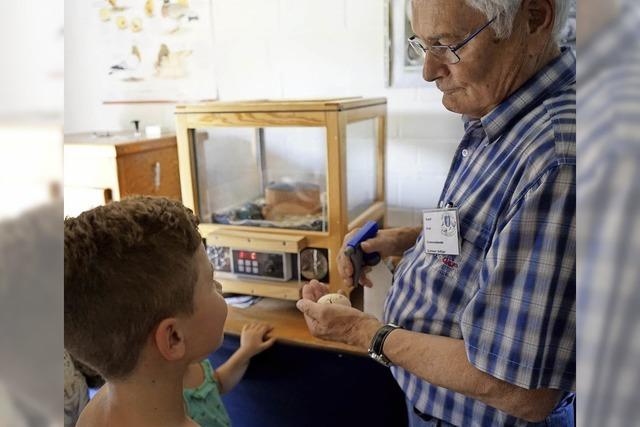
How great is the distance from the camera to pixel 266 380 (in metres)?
1.32

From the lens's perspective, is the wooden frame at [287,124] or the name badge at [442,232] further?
the wooden frame at [287,124]

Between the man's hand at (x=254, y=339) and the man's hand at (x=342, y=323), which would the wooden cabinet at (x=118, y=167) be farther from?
the man's hand at (x=342, y=323)

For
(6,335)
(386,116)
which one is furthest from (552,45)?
(386,116)

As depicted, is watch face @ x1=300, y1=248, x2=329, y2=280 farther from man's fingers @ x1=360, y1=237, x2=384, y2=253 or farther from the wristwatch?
the wristwatch

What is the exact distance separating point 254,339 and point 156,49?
3.35 feet

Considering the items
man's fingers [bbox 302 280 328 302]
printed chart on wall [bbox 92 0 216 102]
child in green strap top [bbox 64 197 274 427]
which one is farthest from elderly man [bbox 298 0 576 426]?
printed chart on wall [bbox 92 0 216 102]

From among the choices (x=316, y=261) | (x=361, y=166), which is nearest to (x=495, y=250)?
(x=316, y=261)

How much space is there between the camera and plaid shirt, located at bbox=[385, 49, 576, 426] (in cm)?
61

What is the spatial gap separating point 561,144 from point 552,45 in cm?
20

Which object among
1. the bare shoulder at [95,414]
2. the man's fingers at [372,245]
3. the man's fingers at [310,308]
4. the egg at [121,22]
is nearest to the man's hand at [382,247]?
the man's fingers at [372,245]

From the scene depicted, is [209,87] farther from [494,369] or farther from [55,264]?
[55,264]

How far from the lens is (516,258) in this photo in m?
0.64

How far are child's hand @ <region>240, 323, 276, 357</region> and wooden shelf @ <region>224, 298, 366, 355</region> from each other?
0.07 ft

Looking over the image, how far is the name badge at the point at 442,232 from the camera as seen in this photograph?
0.77 meters
